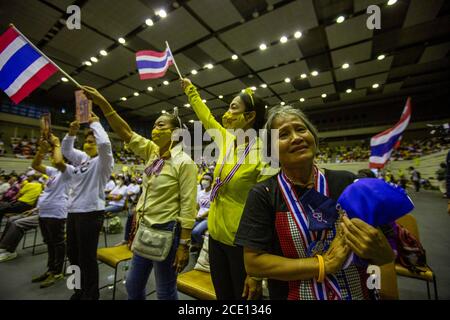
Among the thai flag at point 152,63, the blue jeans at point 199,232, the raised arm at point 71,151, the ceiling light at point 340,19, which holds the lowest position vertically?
the blue jeans at point 199,232

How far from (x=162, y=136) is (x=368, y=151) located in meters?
18.4

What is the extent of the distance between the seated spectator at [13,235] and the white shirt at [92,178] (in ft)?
8.97

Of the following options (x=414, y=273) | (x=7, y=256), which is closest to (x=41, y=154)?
(x=7, y=256)

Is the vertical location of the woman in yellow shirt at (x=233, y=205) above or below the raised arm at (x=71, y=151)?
below

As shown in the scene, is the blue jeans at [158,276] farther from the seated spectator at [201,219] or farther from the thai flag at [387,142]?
the thai flag at [387,142]

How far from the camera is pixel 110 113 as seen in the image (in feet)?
5.37

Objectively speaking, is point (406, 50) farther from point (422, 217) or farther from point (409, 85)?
point (422, 217)

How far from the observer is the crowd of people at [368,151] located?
12867 mm

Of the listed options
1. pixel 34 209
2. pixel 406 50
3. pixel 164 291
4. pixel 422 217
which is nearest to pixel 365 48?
pixel 406 50

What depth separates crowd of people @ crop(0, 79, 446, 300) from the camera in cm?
67

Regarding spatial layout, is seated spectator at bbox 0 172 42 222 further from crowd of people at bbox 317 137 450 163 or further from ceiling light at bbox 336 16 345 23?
crowd of people at bbox 317 137 450 163

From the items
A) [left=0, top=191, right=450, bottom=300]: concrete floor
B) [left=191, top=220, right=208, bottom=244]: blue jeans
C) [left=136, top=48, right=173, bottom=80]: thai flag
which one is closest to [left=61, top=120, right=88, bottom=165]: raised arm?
[left=136, top=48, right=173, bottom=80]: thai flag

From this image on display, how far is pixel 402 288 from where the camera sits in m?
2.37

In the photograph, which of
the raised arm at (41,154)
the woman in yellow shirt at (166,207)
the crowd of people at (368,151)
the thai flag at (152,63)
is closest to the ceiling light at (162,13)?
the thai flag at (152,63)
